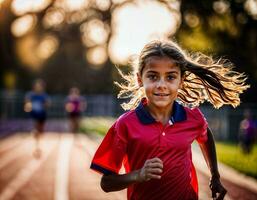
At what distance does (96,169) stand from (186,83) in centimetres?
115

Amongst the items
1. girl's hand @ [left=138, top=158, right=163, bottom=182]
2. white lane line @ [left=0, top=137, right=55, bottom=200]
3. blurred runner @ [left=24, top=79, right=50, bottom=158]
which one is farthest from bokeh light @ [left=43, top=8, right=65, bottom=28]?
girl's hand @ [left=138, top=158, right=163, bottom=182]

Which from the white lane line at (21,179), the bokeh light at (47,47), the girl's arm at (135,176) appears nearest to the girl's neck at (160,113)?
the girl's arm at (135,176)

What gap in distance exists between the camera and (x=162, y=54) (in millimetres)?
3543

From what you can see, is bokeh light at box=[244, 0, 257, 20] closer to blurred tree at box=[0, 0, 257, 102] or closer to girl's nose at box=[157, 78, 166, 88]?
blurred tree at box=[0, 0, 257, 102]

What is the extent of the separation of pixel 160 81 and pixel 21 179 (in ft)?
24.5

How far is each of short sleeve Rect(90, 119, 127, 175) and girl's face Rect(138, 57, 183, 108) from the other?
29 cm

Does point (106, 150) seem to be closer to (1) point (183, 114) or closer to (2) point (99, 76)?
(1) point (183, 114)

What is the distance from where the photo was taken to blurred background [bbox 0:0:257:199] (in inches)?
1013

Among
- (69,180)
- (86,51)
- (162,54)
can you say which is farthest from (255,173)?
(86,51)

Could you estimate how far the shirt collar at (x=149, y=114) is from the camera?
350 centimetres

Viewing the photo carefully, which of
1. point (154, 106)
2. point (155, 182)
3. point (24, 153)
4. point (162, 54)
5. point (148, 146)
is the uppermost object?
point (162, 54)

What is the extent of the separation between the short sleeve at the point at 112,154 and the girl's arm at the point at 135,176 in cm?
5

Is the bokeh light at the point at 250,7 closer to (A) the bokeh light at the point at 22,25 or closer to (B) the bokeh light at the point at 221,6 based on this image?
(B) the bokeh light at the point at 221,6

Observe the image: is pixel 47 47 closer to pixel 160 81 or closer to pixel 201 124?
pixel 201 124
